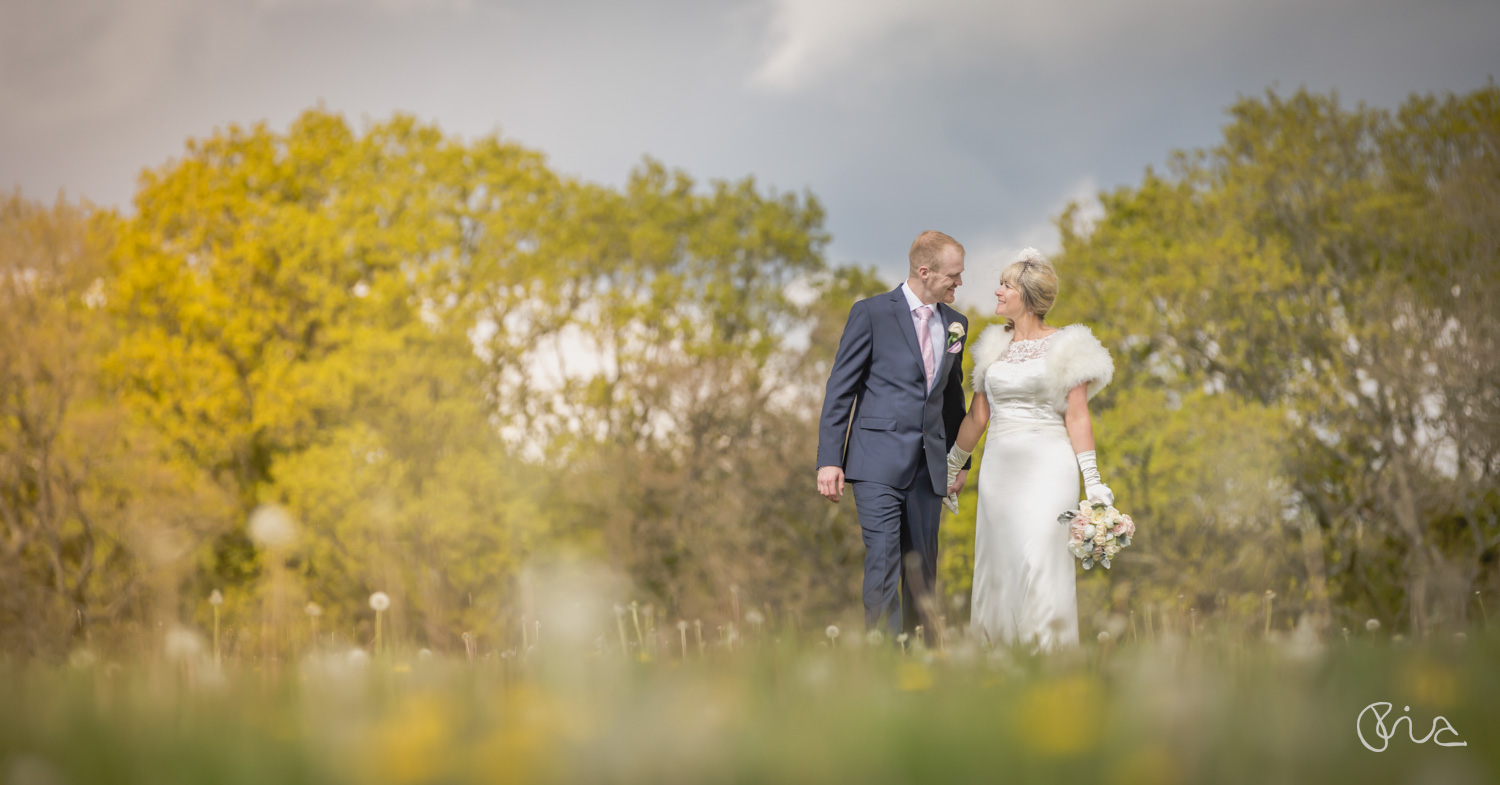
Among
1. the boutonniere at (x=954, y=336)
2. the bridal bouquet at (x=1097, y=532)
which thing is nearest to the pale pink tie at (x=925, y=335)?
the boutonniere at (x=954, y=336)

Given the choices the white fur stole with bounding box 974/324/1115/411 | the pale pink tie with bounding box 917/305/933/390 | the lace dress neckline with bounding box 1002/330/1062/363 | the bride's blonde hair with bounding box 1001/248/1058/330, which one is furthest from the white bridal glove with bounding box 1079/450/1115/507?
the pale pink tie with bounding box 917/305/933/390

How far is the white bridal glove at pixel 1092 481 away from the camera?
5.61m

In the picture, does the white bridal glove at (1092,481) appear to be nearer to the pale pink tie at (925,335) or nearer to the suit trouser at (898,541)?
the suit trouser at (898,541)

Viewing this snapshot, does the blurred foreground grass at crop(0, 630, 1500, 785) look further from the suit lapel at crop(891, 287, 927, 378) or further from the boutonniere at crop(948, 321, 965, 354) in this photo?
the boutonniere at crop(948, 321, 965, 354)

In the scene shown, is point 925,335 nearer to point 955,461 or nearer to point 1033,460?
point 955,461

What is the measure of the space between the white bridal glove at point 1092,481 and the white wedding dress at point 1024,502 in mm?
82

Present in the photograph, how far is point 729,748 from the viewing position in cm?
176

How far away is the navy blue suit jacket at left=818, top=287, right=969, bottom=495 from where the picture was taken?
5.92m

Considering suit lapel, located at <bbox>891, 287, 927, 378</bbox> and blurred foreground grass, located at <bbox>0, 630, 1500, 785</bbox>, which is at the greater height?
suit lapel, located at <bbox>891, 287, 927, 378</bbox>

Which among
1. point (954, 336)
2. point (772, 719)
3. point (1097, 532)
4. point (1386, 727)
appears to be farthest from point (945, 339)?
point (772, 719)

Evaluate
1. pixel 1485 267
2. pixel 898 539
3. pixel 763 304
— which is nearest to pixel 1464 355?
pixel 1485 267

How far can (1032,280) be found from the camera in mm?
6023

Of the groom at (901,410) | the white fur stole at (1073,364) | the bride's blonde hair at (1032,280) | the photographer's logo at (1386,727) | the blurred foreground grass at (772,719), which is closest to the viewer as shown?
the blurred foreground grass at (772,719)

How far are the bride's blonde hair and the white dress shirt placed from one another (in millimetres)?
429
